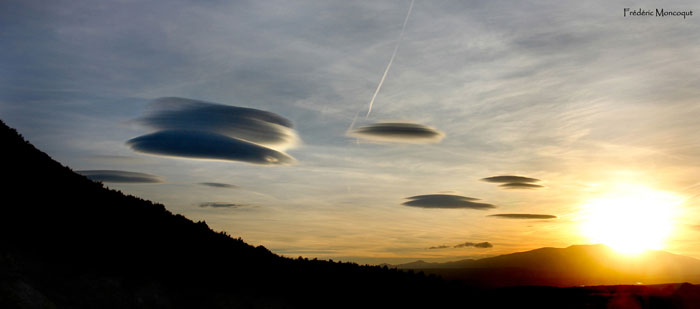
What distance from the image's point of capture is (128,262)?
19.7 m

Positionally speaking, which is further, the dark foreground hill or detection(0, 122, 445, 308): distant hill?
the dark foreground hill

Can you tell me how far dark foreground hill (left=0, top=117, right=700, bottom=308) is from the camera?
58.7ft

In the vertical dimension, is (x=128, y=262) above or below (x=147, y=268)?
above

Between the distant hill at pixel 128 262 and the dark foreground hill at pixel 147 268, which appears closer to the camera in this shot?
the distant hill at pixel 128 262

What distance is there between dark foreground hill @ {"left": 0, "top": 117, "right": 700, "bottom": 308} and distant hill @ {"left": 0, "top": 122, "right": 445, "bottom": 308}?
0.04m

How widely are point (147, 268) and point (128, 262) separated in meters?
0.77

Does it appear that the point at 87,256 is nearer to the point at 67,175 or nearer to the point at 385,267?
the point at 67,175

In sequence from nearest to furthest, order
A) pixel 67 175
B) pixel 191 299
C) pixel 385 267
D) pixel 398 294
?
pixel 191 299
pixel 67 175
pixel 398 294
pixel 385 267

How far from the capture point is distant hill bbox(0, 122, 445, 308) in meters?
17.8

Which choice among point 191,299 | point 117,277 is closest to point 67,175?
point 117,277

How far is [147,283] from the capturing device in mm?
19547

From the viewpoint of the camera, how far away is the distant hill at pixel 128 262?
17750 millimetres

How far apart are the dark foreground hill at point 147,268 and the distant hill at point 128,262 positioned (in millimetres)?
41

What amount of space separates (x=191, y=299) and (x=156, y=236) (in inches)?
133
